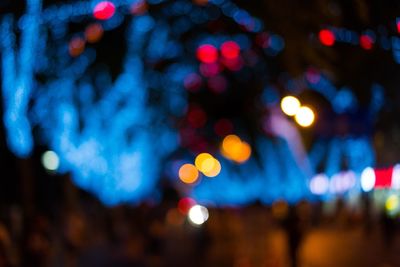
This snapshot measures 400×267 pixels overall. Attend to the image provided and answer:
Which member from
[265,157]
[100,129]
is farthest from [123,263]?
[265,157]

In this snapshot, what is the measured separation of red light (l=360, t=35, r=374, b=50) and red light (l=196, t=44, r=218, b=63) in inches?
479

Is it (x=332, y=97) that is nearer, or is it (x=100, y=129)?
(x=332, y=97)

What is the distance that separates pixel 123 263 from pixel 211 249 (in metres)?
3.41

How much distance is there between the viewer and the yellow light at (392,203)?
2392cm

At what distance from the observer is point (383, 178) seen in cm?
2581

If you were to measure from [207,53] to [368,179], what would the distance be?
8.77m

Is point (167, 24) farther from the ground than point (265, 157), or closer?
farther from the ground

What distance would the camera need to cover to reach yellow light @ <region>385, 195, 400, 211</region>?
Result: 23922mm

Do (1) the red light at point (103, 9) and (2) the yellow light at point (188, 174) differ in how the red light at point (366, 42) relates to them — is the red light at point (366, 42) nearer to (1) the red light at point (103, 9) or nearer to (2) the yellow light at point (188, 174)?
(1) the red light at point (103, 9)

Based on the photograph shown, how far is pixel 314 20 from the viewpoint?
35.4 feet

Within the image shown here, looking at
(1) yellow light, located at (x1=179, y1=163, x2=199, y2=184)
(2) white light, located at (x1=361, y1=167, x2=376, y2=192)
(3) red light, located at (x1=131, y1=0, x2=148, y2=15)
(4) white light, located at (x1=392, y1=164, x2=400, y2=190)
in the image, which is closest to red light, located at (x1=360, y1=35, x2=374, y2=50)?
(3) red light, located at (x1=131, y1=0, x2=148, y2=15)

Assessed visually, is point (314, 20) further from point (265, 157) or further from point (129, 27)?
point (265, 157)

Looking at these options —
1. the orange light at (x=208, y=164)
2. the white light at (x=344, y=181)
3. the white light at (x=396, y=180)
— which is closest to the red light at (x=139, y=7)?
the white light at (x=396, y=180)

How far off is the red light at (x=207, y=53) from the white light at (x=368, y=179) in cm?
684
